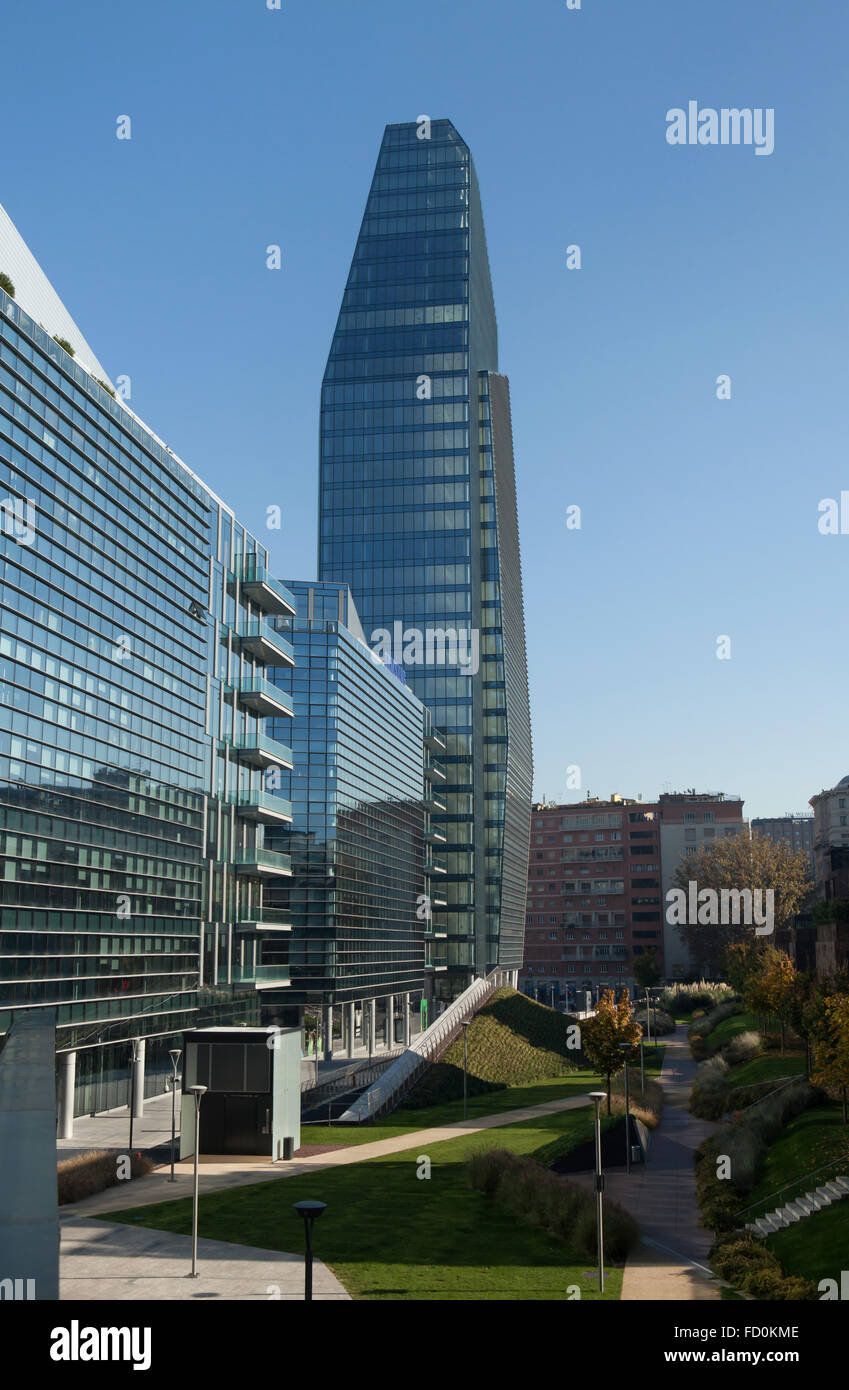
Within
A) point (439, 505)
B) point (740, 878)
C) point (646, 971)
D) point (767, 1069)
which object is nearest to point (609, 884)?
point (646, 971)

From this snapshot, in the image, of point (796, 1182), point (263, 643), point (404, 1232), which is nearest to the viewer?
point (404, 1232)

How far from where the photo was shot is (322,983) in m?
71.4

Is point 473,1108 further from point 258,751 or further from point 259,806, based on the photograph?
point 258,751

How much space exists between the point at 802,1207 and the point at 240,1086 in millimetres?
19217

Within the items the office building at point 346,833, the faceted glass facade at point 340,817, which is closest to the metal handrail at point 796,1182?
the office building at point 346,833

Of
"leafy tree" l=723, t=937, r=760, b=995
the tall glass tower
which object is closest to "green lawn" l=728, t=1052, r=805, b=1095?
"leafy tree" l=723, t=937, r=760, b=995

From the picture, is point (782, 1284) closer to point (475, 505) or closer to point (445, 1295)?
point (445, 1295)

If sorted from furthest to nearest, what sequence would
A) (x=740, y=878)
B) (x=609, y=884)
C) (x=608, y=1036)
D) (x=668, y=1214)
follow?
1. (x=609, y=884)
2. (x=740, y=878)
3. (x=608, y=1036)
4. (x=668, y=1214)

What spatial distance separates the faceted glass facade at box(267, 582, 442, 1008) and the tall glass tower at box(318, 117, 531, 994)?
2821 cm

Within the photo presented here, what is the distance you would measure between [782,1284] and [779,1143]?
55.8 feet

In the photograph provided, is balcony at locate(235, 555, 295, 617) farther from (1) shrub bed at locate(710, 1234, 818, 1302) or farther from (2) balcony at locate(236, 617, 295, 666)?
(1) shrub bed at locate(710, 1234, 818, 1302)

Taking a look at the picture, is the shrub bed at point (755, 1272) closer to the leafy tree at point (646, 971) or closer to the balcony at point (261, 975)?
the balcony at point (261, 975)

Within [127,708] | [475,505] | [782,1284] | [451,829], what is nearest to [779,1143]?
[782,1284]

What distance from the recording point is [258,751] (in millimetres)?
60062
